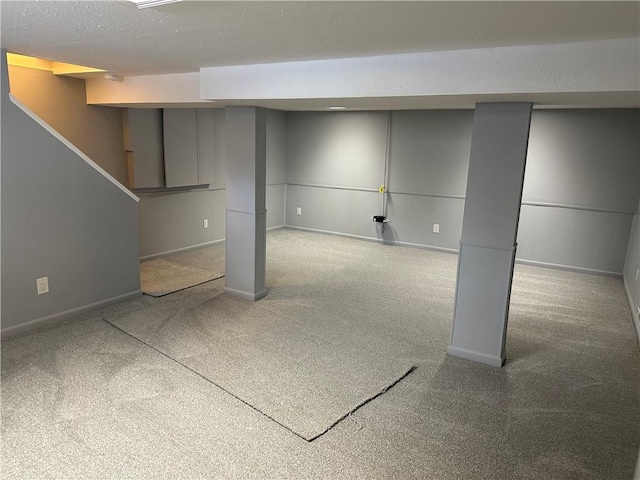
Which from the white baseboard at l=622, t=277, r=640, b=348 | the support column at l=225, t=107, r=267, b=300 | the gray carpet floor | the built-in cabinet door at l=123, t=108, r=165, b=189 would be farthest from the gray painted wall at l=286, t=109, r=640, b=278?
the support column at l=225, t=107, r=267, b=300

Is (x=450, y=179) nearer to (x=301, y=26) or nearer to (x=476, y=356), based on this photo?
(x=476, y=356)

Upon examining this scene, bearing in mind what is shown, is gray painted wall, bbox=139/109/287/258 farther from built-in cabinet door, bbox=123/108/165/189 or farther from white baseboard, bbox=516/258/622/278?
white baseboard, bbox=516/258/622/278

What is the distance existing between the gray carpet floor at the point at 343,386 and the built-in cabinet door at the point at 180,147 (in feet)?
5.72

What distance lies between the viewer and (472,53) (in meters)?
2.43

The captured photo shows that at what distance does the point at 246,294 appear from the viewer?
4.28m

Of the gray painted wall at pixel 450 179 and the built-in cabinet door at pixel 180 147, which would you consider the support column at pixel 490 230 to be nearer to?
the gray painted wall at pixel 450 179

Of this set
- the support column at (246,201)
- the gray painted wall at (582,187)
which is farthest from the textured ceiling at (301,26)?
the gray painted wall at (582,187)

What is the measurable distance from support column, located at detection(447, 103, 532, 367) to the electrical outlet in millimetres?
3154

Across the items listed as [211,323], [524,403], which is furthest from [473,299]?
[211,323]

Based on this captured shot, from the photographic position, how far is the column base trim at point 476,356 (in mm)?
3146

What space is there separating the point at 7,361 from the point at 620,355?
437 cm

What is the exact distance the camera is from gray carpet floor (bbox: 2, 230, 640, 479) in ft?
6.96

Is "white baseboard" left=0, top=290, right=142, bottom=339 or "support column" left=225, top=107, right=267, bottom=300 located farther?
"support column" left=225, top=107, right=267, bottom=300

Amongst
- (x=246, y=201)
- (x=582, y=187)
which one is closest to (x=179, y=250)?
(x=246, y=201)
